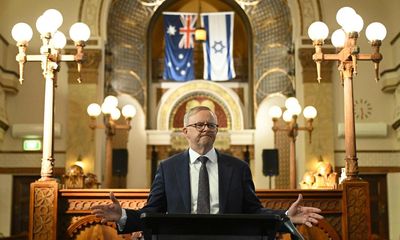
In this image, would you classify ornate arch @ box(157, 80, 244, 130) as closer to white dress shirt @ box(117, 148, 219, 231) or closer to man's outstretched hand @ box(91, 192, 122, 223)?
white dress shirt @ box(117, 148, 219, 231)

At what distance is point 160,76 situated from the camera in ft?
65.0

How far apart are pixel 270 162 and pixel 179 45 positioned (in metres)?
4.74

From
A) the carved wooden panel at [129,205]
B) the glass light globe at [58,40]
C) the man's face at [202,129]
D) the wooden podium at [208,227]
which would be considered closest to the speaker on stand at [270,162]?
the glass light globe at [58,40]

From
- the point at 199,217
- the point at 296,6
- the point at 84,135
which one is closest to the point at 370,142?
the point at 296,6

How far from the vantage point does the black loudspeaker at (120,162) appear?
56.4ft

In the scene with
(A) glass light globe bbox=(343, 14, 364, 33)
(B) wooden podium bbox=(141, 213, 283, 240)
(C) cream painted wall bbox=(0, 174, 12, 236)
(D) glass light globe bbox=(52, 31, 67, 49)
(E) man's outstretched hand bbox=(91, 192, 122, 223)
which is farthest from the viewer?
(C) cream painted wall bbox=(0, 174, 12, 236)

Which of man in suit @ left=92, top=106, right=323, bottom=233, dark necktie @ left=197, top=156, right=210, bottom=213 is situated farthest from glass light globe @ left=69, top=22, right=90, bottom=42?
→ dark necktie @ left=197, top=156, right=210, bottom=213

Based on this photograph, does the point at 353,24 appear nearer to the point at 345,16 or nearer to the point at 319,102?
the point at 345,16

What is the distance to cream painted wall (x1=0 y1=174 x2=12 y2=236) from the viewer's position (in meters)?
15.8

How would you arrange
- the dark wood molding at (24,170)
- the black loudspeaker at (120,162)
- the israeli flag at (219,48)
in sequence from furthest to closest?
1. the israeli flag at (219,48)
2. the black loudspeaker at (120,162)
3. the dark wood molding at (24,170)

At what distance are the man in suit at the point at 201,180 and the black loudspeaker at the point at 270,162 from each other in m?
12.6

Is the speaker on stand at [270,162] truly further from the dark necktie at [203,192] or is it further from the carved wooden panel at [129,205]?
the dark necktie at [203,192]

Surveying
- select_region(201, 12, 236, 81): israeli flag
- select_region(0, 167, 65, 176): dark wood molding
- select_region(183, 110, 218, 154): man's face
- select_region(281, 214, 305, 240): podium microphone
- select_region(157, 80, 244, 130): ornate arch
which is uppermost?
select_region(201, 12, 236, 81): israeli flag

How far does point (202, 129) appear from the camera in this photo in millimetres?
4527
